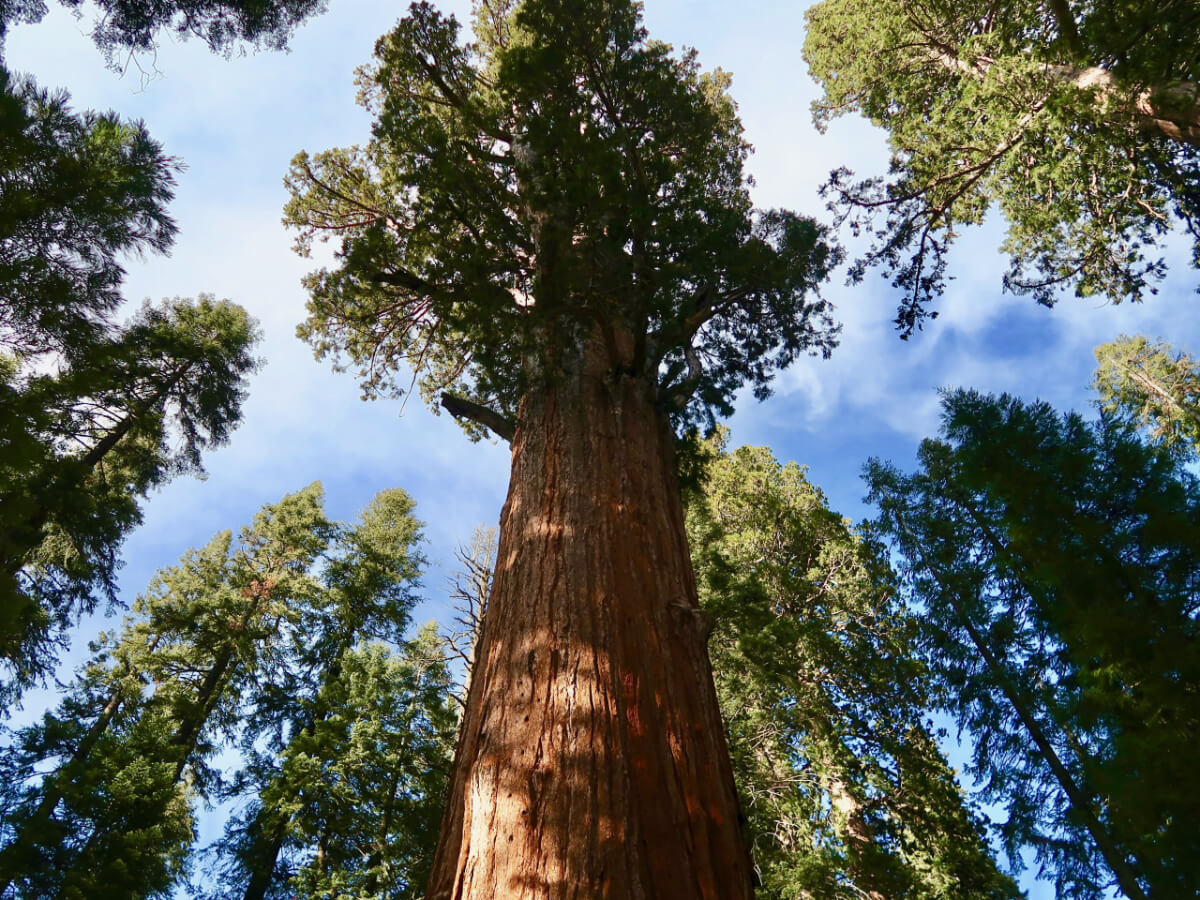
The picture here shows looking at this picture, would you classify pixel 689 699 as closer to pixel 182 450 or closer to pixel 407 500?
pixel 182 450

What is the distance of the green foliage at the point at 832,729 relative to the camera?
6910mm

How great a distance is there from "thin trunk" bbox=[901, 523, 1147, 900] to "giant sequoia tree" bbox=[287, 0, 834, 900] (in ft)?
18.9

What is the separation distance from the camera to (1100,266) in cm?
757

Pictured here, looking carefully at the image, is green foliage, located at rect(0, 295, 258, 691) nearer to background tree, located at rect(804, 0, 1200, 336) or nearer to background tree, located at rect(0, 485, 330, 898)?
background tree, located at rect(0, 485, 330, 898)

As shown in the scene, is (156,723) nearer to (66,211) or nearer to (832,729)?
(66,211)

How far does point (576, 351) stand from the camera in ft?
16.0

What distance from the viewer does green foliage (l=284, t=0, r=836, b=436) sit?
525 centimetres

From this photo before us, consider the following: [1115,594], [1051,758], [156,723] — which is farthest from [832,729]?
[156,723]

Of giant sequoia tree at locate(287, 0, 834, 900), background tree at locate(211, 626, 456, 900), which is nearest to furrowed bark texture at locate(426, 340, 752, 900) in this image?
giant sequoia tree at locate(287, 0, 834, 900)

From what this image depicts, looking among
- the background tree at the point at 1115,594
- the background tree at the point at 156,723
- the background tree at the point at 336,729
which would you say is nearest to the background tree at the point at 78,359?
the background tree at the point at 156,723

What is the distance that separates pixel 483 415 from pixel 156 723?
888 centimetres

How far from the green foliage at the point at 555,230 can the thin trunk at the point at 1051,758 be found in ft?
18.9

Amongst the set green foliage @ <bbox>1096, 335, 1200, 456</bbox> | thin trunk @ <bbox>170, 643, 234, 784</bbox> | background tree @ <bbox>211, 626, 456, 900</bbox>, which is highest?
green foliage @ <bbox>1096, 335, 1200, 456</bbox>

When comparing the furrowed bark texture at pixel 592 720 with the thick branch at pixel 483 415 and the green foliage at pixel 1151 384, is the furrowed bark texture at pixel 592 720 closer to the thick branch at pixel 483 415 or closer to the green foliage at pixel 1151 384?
the thick branch at pixel 483 415
